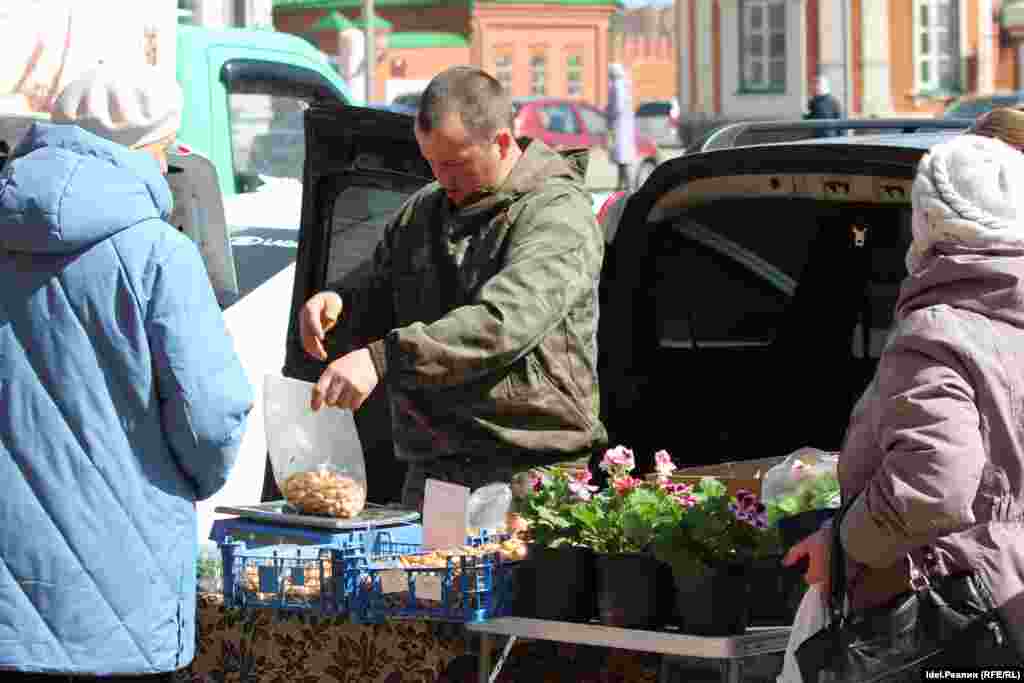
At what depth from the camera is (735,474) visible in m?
5.02

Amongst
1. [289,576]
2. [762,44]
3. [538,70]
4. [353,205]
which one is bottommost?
[289,576]

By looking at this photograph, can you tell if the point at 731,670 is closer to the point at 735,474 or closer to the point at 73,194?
the point at 735,474

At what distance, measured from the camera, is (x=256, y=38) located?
803 centimetres

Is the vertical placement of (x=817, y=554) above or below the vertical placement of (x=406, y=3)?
below

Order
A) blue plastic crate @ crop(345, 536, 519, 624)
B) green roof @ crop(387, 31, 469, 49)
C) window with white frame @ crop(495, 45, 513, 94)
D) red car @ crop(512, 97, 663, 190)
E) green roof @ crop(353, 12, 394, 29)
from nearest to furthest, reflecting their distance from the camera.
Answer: blue plastic crate @ crop(345, 536, 519, 624)
red car @ crop(512, 97, 663, 190)
green roof @ crop(353, 12, 394, 29)
green roof @ crop(387, 31, 469, 49)
window with white frame @ crop(495, 45, 513, 94)

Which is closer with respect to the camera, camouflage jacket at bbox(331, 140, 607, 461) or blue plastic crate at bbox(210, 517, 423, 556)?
camouflage jacket at bbox(331, 140, 607, 461)

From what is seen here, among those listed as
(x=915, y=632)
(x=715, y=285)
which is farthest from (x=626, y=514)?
(x=715, y=285)

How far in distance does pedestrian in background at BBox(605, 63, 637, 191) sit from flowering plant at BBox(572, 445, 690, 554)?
2304 centimetres

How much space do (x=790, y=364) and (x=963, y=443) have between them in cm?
325

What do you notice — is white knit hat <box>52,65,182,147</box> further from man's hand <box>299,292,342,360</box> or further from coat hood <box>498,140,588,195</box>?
coat hood <box>498,140,588,195</box>

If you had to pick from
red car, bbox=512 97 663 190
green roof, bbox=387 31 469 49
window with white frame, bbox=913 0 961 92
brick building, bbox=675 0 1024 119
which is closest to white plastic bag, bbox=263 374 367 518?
red car, bbox=512 97 663 190

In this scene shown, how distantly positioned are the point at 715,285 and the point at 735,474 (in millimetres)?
1607

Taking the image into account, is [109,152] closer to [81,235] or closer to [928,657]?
[81,235]

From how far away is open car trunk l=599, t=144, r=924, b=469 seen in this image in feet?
20.2
